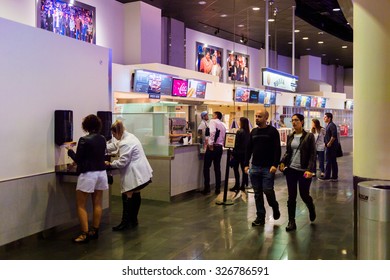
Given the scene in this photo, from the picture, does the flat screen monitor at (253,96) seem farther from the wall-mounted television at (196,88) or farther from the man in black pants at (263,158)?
the man in black pants at (263,158)

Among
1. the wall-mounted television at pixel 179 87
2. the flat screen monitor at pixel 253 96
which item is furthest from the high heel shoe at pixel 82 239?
the flat screen monitor at pixel 253 96

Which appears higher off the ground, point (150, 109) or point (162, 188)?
point (150, 109)

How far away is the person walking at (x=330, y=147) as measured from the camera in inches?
367

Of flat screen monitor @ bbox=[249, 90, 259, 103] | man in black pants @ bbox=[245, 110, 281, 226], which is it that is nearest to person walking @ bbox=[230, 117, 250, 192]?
man in black pants @ bbox=[245, 110, 281, 226]

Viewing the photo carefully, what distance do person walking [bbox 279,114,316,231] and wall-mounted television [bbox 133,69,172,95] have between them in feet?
14.7

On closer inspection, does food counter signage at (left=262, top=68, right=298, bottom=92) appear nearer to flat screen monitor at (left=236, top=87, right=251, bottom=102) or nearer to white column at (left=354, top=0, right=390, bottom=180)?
flat screen monitor at (left=236, top=87, right=251, bottom=102)

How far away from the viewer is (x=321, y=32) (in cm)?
1362

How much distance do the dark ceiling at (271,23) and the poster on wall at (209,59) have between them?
497 millimetres

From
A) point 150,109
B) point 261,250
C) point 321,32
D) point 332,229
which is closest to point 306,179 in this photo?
point 332,229

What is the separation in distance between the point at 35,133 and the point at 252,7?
732cm

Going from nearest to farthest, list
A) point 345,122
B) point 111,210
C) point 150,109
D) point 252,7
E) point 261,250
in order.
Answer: point 261,250, point 111,210, point 150,109, point 252,7, point 345,122

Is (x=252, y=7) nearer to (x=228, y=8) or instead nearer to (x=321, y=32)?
(x=228, y=8)

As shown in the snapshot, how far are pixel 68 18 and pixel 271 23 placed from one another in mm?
6411

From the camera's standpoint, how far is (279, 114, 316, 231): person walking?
5035 mm
